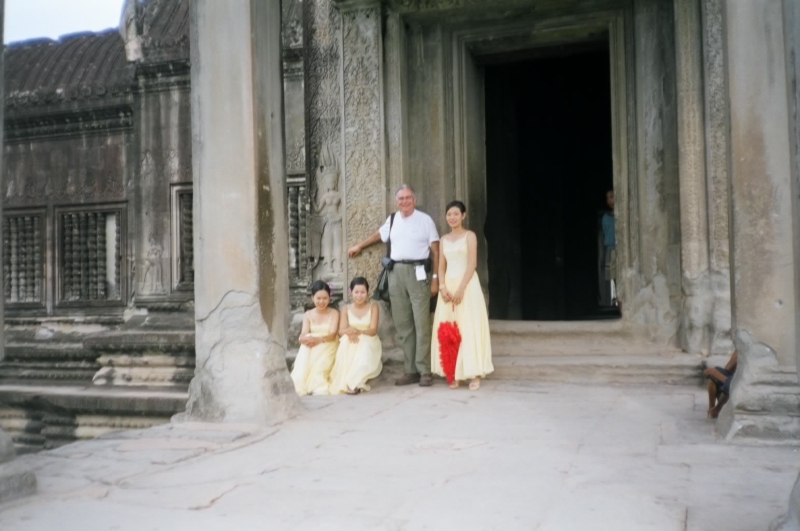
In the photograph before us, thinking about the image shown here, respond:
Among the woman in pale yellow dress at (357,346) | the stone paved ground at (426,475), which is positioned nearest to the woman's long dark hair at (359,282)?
the woman in pale yellow dress at (357,346)

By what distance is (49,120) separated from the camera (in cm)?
1077

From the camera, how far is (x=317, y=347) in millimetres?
7004

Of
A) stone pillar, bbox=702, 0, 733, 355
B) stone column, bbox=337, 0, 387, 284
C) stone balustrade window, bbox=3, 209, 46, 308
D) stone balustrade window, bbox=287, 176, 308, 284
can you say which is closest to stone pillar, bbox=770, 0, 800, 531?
stone pillar, bbox=702, 0, 733, 355

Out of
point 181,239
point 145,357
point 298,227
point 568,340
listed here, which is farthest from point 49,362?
point 568,340

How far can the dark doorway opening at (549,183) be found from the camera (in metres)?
11.0

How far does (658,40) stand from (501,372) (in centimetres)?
330

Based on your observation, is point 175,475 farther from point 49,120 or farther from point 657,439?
point 49,120

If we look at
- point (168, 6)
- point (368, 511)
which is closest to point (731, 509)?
point (368, 511)

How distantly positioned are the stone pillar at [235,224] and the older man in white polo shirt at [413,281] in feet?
6.16

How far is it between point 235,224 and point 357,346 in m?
2.14

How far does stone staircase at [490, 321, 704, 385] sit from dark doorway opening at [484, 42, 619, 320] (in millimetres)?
2061

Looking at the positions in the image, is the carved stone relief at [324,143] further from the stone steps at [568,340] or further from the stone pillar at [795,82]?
the stone pillar at [795,82]

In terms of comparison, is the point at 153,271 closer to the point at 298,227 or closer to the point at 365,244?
the point at 298,227

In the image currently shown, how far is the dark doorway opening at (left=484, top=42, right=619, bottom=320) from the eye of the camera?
1101 centimetres
